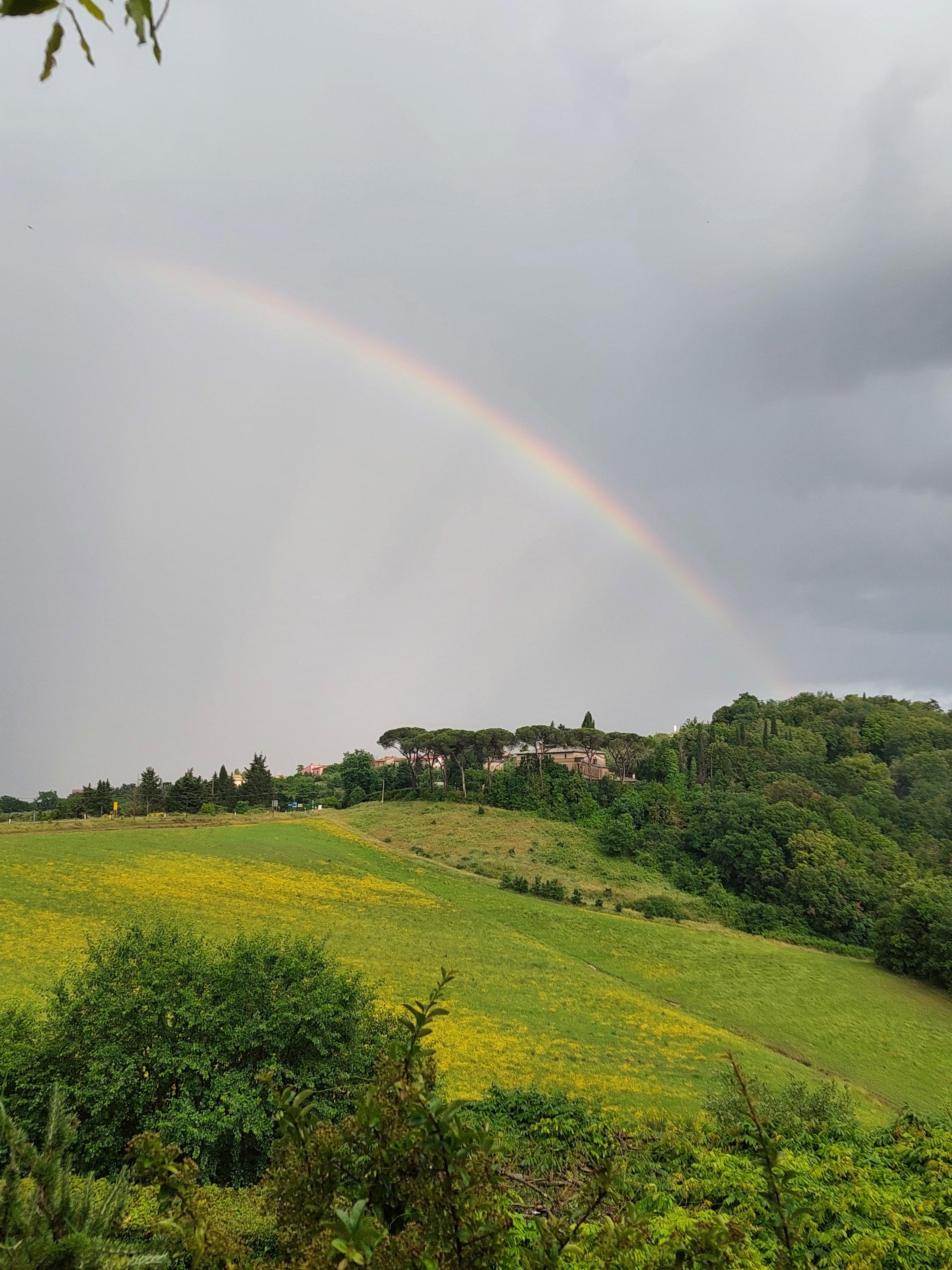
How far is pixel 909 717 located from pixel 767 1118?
10433cm

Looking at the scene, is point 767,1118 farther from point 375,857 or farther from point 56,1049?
point 375,857

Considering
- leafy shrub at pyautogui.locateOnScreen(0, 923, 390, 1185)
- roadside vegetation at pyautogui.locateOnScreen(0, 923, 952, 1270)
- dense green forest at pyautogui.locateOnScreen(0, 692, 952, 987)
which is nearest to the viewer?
roadside vegetation at pyautogui.locateOnScreen(0, 923, 952, 1270)

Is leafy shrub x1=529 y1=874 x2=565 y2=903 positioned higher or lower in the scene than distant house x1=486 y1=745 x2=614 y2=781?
lower

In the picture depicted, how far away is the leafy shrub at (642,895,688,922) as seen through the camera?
156 feet

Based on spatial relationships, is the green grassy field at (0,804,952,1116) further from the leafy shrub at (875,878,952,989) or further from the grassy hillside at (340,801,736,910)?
the leafy shrub at (875,878,952,989)

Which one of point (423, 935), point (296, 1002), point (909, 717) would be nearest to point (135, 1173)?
point (296, 1002)

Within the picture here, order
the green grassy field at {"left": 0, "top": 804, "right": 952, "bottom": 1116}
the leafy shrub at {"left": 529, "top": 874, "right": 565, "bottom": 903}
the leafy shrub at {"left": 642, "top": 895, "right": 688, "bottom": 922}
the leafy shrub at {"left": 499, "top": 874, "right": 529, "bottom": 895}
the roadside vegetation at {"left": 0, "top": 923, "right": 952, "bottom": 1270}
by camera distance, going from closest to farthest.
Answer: the roadside vegetation at {"left": 0, "top": 923, "right": 952, "bottom": 1270} < the green grassy field at {"left": 0, "top": 804, "right": 952, "bottom": 1116} < the leafy shrub at {"left": 529, "top": 874, "right": 565, "bottom": 903} < the leafy shrub at {"left": 642, "top": 895, "right": 688, "bottom": 922} < the leafy shrub at {"left": 499, "top": 874, "right": 529, "bottom": 895}

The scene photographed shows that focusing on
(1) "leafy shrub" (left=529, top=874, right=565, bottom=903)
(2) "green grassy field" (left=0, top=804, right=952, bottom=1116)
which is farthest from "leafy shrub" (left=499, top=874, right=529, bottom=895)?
(2) "green grassy field" (left=0, top=804, right=952, bottom=1116)

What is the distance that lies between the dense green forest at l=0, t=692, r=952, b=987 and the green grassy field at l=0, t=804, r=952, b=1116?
720cm

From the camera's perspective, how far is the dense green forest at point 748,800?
52.7 meters

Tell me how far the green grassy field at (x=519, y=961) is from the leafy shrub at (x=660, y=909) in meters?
1.61

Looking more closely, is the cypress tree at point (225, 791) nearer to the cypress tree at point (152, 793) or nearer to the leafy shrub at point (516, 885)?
the cypress tree at point (152, 793)

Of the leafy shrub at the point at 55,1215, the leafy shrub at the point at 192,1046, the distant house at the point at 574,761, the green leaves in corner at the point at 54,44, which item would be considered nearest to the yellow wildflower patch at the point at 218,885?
the leafy shrub at the point at 192,1046

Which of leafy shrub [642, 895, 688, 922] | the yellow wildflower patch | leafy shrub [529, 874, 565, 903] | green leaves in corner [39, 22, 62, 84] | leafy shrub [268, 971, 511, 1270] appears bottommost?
leafy shrub [642, 895, 688, 922]
